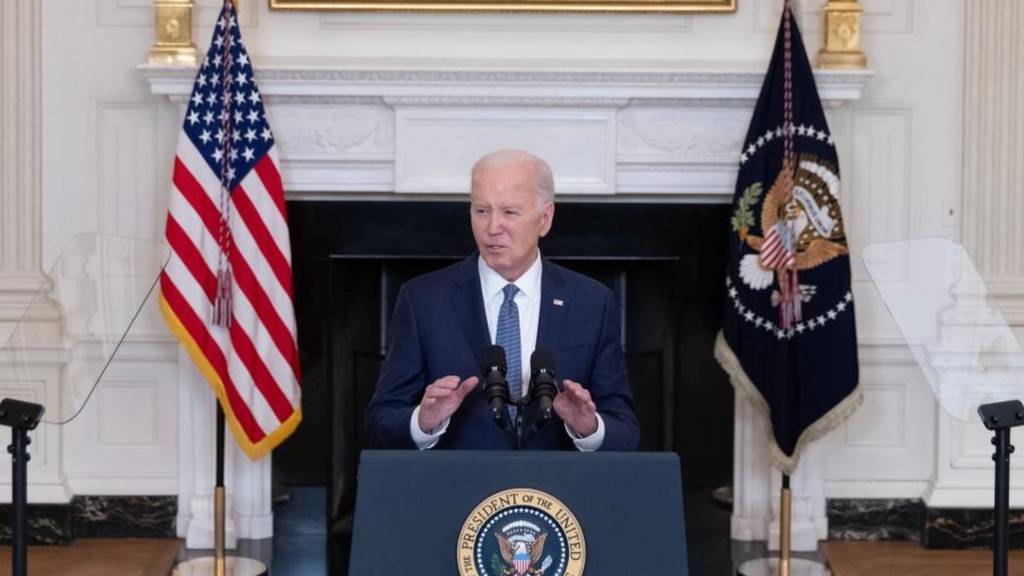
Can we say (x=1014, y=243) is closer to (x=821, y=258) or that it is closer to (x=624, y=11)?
(x=821, y=258)

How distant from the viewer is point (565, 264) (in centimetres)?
717

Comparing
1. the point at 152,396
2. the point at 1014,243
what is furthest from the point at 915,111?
the point at 152,396

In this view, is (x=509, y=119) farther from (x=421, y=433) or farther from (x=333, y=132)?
(x=421, y=433)

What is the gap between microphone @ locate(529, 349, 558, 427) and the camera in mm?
3232

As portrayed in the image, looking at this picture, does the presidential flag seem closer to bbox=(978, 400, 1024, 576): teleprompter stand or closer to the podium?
bbox=(978, 400, 1024, 576): teleprompter stand

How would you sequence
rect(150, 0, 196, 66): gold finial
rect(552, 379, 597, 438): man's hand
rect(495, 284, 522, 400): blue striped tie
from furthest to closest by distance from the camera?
1. rect(150, 0, 196, 66): gold finial
2. rect(495, 284, 522, 400): blue striped tie
3. rect(552, 379, 597, 438): man's hand

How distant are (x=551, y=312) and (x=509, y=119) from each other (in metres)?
2.91

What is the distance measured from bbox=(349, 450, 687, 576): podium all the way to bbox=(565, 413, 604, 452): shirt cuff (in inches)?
21.4

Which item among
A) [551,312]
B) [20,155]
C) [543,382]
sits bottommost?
[543,382]

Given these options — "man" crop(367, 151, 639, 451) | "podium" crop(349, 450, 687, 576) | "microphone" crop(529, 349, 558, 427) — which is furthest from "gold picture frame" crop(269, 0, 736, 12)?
"podium" crop(349, 450, 687, 576)

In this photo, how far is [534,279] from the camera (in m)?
3.92

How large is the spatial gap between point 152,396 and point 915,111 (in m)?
3.47

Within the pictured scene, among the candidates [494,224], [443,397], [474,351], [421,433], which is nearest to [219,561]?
[474,351]

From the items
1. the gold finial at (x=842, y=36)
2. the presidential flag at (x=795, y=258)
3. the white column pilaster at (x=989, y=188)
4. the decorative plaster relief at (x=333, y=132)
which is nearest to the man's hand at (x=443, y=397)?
the presidential flag at (x=795, y=258)
